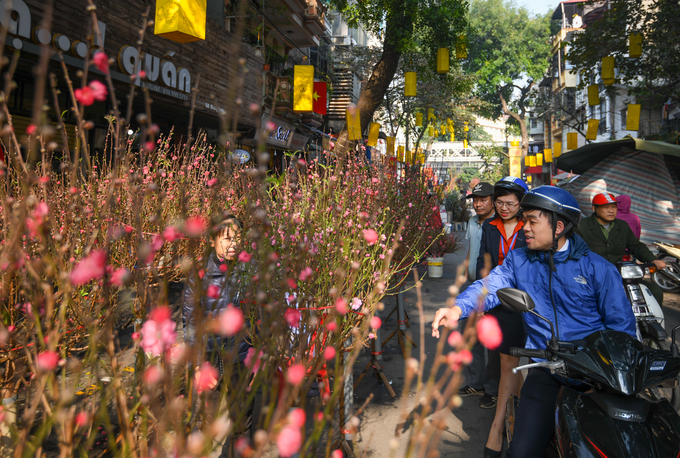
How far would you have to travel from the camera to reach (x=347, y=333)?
290cm

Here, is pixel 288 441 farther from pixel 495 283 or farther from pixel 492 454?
pixel 492 454

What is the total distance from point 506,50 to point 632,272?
36837 millimetres

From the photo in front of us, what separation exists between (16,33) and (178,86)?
3.51 metres

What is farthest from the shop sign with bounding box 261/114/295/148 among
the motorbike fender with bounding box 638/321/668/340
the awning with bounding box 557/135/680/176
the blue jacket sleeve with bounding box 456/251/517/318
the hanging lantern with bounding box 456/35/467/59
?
the blue jacket sleeve with bounding box 456/251/517/318

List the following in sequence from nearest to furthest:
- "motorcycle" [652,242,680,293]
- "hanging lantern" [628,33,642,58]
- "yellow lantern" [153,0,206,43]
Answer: "yellow lantern" [153,0,206,43], "motorcycle" [652,242,680,293], "hanging lantern" [628,33,642,58]

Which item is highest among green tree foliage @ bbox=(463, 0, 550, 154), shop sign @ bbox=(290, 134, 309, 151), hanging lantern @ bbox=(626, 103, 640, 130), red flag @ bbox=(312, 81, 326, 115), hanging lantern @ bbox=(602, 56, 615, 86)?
green tree foliage @ bbox=(463, 0, 550, 154)

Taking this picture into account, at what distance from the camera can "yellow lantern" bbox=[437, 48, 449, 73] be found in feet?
35.7

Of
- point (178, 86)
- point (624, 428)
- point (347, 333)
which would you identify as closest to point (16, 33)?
point (178, 86)

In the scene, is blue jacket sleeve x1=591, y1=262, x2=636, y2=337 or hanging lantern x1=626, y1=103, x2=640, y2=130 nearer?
blue jacket sleeve x1=591, y1=262, x2=636, y2=337

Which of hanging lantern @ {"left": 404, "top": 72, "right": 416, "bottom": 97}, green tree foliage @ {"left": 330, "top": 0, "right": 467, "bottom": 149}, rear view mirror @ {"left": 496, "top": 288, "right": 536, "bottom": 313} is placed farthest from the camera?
hanging lantern @ {"left": 404, "top": 72, "right": 416, "bottom": 97}

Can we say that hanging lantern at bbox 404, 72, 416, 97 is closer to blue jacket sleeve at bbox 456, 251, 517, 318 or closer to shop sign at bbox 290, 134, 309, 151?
shop sign at bbox 290, 134, 309, 151

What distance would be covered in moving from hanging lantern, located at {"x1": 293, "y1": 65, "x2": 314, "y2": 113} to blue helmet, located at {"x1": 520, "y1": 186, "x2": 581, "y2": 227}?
9122mm

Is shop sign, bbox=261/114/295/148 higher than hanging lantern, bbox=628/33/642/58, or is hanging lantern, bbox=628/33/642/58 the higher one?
hanging lantern, bbox=628/33/642/58

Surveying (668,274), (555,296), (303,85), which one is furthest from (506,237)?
(303,85)
